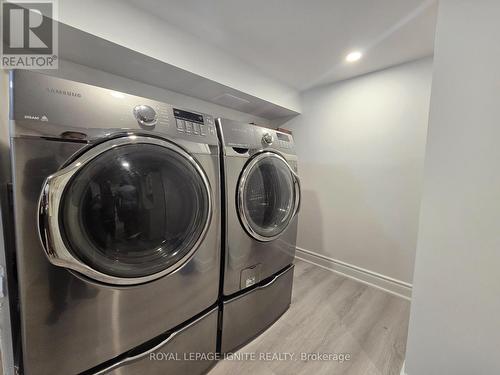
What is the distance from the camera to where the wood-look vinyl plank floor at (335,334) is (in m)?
1.02

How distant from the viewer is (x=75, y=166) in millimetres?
578

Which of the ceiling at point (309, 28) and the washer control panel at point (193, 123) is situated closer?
the washer control panel at point (193, 123)

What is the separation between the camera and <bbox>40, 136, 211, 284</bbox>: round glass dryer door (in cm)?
57

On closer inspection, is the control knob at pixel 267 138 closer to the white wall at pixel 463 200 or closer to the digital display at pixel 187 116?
the digital display at pixel 187 116

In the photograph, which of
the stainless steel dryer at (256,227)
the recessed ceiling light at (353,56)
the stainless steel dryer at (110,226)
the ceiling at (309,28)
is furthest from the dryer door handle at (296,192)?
the recessed ceiling light at (353,56)

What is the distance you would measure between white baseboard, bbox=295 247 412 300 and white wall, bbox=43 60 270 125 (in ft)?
5.72

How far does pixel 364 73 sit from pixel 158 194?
6.34ft

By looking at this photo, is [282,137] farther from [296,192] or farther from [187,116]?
[187,116]

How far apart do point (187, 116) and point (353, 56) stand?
1.37 meters

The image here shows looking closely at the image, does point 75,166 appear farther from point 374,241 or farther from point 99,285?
point 374,241

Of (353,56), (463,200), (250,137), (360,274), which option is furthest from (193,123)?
(360,274)

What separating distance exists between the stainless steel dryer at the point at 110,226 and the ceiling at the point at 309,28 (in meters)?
0.67

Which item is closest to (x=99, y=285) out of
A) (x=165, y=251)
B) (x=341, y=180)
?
(x=165, y=251)

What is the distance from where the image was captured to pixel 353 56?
146 cm
